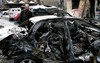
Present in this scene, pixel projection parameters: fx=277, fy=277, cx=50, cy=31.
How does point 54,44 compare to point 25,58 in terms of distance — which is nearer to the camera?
point 25,58

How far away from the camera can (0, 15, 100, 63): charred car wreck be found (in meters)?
7.69

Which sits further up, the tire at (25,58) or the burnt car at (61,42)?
the burnt car at (61,42)

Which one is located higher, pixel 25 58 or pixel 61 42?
pixel 61 42

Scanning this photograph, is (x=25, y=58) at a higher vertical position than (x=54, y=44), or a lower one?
lower

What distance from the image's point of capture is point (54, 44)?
7.81 m

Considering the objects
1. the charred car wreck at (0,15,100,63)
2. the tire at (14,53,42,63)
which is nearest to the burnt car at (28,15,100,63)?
the charred car wreck at (0,15,100,63)

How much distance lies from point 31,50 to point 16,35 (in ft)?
2.84

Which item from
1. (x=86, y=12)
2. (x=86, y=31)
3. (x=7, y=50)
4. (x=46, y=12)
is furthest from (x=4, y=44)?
(x=86, y=12)

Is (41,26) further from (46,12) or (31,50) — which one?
(46,12)

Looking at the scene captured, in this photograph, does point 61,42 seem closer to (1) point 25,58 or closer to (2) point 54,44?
(2) point 54,44

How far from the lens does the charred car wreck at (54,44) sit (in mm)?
7688

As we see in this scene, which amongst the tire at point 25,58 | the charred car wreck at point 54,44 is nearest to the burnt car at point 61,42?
the charred car wreck at point 54,44

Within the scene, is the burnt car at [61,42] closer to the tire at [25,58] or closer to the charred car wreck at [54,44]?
the charred car wreck at [54,44]

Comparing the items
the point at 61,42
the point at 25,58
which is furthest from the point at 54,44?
the point at 25,58
